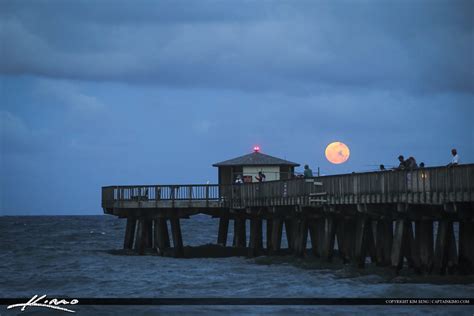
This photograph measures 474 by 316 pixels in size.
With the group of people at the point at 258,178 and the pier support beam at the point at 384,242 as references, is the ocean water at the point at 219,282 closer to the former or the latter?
the pier support beam at the point at 384,242

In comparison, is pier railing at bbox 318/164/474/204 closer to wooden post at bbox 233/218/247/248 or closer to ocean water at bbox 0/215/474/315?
ocean water at bbox 0/215/474/315

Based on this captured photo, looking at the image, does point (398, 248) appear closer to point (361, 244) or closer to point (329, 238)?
point (361, 244)

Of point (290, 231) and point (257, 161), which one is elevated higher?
point (257, 161)

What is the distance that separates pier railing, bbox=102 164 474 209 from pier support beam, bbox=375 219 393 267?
1972 mm

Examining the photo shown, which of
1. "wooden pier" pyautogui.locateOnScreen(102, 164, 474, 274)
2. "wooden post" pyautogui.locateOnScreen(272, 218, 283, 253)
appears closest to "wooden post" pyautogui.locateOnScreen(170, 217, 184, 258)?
"wooden pier" pyautogui.locateOnScreen(102, 164, 474, 274)

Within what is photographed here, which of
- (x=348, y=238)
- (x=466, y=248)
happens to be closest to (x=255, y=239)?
(x=348, y=238)

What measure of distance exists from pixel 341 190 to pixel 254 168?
20.6 meters

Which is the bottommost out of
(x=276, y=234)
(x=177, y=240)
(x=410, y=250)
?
(x=410, y=250)

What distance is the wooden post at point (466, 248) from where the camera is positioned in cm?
3981

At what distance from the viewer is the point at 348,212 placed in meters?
47.8

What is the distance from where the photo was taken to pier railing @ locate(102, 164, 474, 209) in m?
37.4

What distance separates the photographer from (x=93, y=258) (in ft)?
212

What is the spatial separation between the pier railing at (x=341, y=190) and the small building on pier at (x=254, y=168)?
16.1 ft
